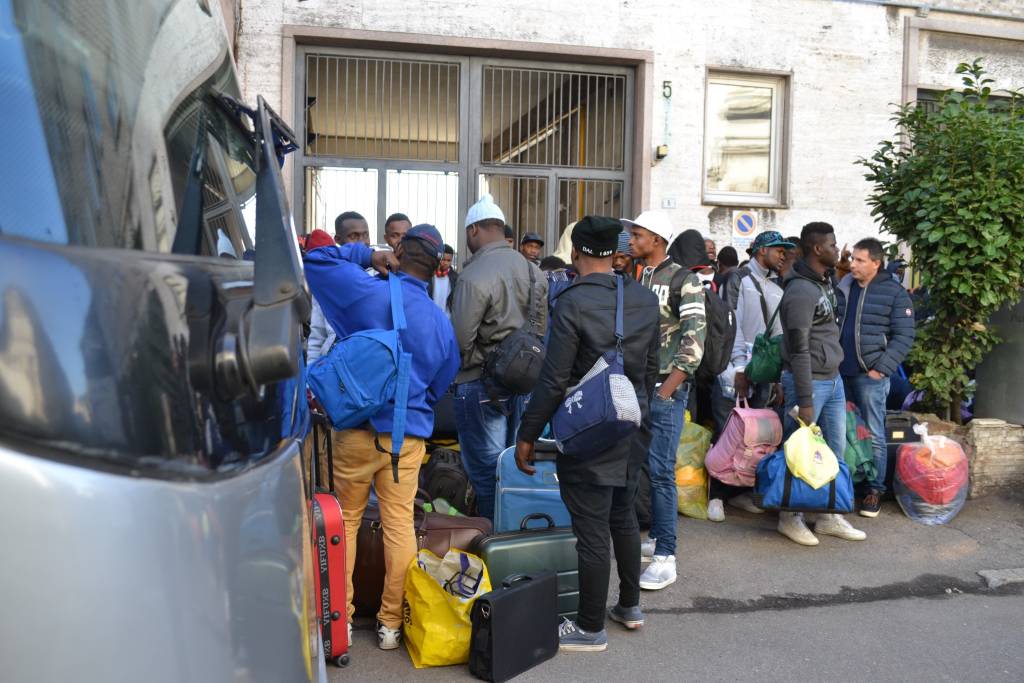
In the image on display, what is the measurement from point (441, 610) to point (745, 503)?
133 inches

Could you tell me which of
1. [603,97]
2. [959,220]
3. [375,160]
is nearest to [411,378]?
[959,220]

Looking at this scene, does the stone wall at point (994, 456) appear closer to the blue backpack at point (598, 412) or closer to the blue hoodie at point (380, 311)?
the blue backpack at point (598, 412)

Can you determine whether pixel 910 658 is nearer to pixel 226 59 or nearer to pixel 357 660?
pixel 357 660

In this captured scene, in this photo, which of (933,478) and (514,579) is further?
(933,478)

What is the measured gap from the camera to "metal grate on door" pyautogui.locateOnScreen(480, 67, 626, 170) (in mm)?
10438

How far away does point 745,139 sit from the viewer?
438 inches

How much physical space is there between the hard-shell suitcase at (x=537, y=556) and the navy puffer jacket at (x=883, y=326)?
3.13 meters

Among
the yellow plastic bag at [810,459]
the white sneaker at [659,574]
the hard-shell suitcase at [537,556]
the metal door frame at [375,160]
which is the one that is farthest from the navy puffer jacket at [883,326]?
the metal door frame at [375,160]

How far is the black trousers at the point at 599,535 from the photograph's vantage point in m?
4.09

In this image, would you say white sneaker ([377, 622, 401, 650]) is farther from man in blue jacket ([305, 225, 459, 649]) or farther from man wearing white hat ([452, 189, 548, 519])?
man wearing white hat ([452, 189, 548, 519])

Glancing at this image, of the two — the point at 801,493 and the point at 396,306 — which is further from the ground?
the point at 396,306

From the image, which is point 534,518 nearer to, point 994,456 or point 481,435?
point 481,435

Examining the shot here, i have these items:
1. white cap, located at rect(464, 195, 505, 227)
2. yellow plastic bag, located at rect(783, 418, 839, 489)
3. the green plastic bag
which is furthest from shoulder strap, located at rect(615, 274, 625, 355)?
the green plastic bag

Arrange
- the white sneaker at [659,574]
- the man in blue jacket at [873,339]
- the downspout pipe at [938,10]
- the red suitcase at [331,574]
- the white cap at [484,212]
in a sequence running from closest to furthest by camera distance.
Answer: the red suitcase at [331,574] < the white sneaker at [659,574] < the white cap at [484,212] < the man in blue jacket at [873,339] < the downspout pipe at [938,10]
